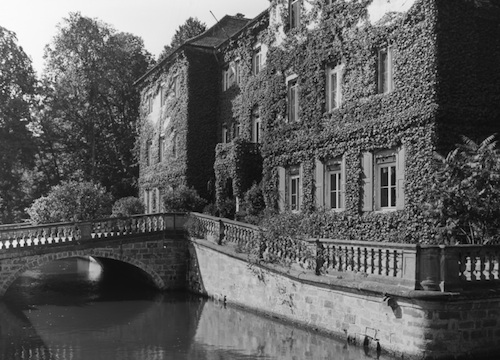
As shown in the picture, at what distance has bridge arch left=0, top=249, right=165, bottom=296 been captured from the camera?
23.0 m

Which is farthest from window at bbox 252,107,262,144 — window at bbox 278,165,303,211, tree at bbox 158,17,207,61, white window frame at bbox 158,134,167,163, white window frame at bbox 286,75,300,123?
tree at bbox 158,17,207,61

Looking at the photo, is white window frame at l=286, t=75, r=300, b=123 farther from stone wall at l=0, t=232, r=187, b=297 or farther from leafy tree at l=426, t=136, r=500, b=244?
leafy tree at l=426, t=136, r=500, b=244

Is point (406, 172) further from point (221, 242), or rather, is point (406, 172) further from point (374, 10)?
point (221, 242)

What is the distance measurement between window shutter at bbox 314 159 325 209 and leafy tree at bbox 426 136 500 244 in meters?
7.12

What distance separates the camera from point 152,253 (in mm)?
25438

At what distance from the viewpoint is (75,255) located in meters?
23.8

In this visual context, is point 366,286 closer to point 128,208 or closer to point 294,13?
point 294,13

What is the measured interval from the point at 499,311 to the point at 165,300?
45.1ft

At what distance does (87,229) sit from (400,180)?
12.8 meters

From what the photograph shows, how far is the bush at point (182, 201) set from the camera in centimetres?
2928

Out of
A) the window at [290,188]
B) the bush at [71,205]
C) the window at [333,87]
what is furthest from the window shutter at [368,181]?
the bush at [71,205]

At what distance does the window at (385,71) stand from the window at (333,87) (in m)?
2.03

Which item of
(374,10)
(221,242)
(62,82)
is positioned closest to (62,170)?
(62,82)

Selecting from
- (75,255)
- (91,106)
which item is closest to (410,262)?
(75,255)
